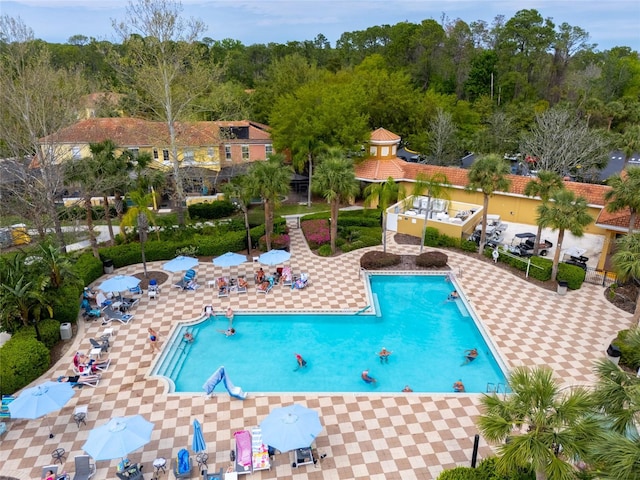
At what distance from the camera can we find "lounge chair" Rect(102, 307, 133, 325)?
21683 millimetres

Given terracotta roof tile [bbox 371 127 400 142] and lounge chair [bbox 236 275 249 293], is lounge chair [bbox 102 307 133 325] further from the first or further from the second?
terracotta roof tile [bbox 371 127 400 142]

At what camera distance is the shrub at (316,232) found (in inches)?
1196

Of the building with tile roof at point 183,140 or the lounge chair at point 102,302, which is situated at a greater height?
the building with tile roof at point 183,140

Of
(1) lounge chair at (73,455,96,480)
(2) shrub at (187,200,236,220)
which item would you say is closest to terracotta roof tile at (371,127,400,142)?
(2) shrub at (187,200,236,220)

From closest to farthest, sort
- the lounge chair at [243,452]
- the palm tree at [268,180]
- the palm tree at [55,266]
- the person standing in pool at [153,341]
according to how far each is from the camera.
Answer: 1. the lounge chair at [243,452]
2. the person standing in pool at [153,341]
3. the palm tree at [55,266]
4. the palm tree at [268,180]

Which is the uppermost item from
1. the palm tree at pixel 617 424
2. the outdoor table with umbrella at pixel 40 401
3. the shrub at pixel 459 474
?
the palm tree at pixel 617 424

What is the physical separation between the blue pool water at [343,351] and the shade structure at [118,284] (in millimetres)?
3685

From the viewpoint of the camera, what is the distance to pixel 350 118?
3778cm

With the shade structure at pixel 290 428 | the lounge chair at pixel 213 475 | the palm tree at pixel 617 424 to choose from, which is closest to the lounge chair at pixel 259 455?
the shade structure at pixel 290 428

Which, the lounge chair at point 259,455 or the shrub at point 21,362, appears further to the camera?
the shrub at point 21,362

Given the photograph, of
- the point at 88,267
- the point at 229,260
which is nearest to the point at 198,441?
the point at 229,260

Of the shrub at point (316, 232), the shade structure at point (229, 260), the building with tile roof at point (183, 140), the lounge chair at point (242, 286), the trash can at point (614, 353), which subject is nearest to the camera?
the trash can at point (614, 353)

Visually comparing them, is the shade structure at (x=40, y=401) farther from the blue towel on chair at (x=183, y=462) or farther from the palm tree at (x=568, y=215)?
the palm tree at (x=568, y=215)

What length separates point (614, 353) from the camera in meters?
18.5
